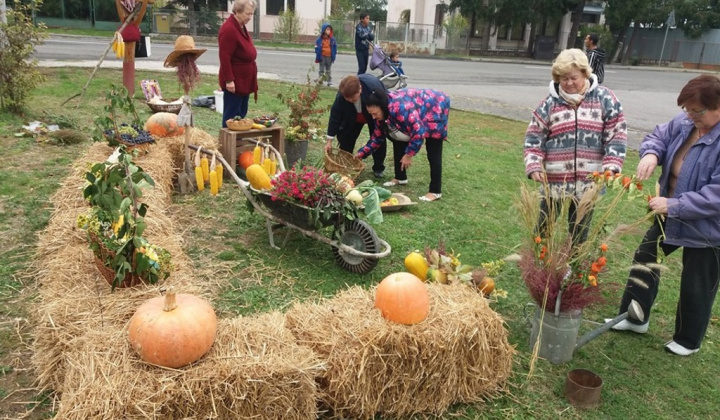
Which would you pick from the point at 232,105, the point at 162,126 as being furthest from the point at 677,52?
the point at 162,126

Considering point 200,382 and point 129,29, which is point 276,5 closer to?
point 129,29

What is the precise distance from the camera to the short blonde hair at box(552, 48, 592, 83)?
356 cm

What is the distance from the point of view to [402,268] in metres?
4.71

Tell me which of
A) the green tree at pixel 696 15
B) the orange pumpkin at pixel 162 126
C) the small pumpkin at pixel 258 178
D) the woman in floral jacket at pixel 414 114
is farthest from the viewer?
the green tree at pixel 696 15

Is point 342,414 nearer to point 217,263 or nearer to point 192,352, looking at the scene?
point 192,352

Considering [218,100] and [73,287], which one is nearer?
[73,287]

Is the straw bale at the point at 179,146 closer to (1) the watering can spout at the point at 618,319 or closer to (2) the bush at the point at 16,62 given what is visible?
(2) the bush at the point at 16,62

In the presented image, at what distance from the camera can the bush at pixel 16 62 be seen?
322 inches

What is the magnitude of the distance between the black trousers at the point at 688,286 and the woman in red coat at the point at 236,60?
493 centimetres

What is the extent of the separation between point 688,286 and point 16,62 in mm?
9085

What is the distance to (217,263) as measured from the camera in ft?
14.9

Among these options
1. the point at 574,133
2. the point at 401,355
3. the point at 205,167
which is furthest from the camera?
the point at 205,167

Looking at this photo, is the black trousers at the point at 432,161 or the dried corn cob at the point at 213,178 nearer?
the dried corn cob at the point at 213,178

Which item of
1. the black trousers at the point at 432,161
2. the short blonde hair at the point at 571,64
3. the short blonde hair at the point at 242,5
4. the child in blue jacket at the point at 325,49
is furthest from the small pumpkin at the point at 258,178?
the child in blue jacket at the point at 325,49
